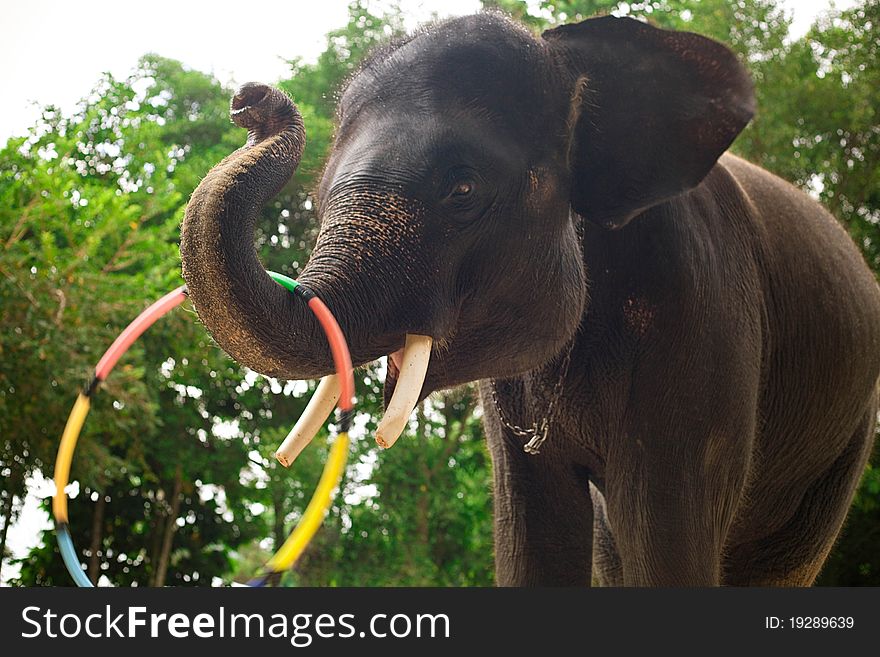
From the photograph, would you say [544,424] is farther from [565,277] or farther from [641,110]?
[641,110]

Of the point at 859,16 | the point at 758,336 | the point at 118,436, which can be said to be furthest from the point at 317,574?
the point at 758,336

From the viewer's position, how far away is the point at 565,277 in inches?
86.9

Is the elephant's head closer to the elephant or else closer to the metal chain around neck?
the elephant

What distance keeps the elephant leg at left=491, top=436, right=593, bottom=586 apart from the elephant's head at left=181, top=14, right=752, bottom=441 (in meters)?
0.52

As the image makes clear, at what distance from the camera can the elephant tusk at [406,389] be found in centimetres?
191

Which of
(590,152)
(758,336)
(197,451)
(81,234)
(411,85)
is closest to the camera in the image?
(411,85)

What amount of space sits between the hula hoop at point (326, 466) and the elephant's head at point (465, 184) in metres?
0.06

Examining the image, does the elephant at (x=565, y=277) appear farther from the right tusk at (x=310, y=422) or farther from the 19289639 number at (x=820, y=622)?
the 19289639 number at (x=820, y=622)

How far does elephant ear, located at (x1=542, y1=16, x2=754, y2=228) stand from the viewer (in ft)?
7.62

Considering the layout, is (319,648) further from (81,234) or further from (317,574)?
(317,574)

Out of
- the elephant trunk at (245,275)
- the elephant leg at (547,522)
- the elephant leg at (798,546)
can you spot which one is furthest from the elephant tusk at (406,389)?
the elephant leg at (798,546)

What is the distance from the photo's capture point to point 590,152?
2.35 metres

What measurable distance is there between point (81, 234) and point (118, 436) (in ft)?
3.86

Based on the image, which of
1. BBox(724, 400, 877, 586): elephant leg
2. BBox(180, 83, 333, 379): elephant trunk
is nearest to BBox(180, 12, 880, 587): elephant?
BBox(180, 83, 333, 379): elephant trunk
